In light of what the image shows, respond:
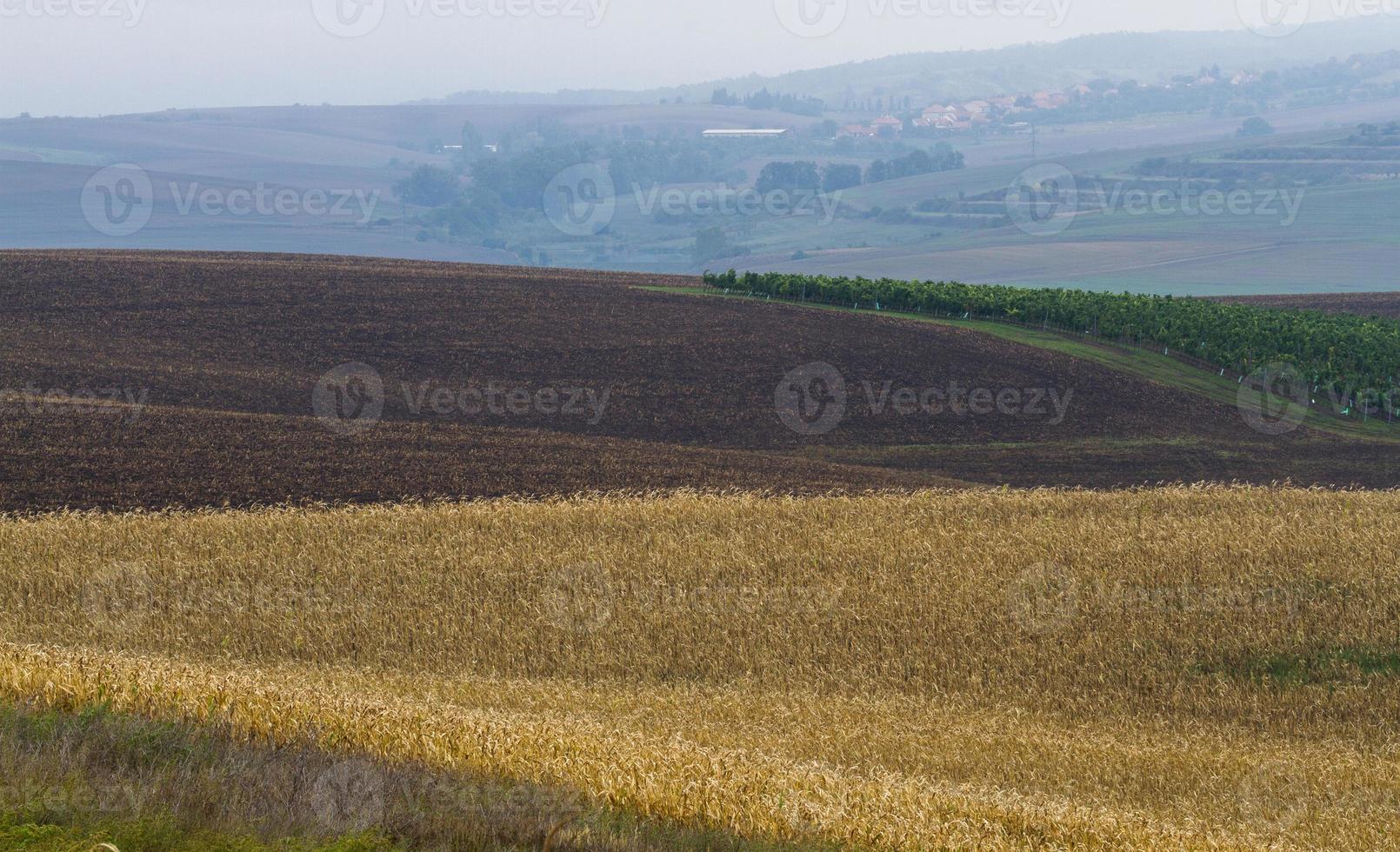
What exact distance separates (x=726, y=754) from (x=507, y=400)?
3005 centimetres

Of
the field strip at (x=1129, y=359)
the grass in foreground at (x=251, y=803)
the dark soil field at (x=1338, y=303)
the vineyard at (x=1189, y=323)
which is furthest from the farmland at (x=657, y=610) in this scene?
the dark soil field at (x=1338, y=303)

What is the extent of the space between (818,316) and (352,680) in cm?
4135

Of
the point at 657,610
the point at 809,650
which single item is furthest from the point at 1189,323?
the point at 657,610

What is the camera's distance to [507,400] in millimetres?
40281

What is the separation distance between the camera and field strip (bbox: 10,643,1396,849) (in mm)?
9258

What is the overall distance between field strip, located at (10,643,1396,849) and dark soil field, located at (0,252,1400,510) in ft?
44.4

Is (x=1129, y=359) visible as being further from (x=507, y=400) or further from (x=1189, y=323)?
(x=507, y=400)

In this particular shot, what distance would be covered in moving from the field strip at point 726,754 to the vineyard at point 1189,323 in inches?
1492

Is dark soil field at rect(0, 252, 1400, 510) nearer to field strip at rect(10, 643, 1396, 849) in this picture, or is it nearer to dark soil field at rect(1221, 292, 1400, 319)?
field strip at rect(10, 643, 1396, 849)

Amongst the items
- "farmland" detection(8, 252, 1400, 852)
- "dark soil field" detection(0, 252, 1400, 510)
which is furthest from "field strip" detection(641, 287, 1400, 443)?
"dark soil field" detection(0, 252, 1400, 510)

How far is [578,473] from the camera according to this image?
30203mm

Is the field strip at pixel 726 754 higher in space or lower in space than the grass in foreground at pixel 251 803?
lower

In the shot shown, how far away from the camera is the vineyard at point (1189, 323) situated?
4941 cm

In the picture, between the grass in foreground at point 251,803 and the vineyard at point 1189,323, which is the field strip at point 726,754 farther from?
the vineyard at point 1189,323
